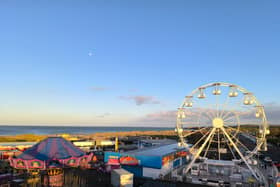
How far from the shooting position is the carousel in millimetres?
15681

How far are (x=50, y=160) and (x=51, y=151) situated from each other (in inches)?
41.2

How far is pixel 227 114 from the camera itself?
20.7m

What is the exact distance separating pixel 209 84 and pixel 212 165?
26.1 feet

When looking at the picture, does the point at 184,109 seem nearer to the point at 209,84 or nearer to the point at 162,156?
the point at 209,84

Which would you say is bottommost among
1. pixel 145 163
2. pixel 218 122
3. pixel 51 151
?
pixel 145 163

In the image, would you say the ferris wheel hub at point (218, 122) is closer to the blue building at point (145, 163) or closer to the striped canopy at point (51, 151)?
the blue building at point (145, 163)

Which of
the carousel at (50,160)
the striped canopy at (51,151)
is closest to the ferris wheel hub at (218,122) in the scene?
the carousel at (50,160)

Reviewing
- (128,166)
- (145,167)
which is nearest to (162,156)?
(145,167)

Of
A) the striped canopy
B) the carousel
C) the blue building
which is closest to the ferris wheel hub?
the blue building

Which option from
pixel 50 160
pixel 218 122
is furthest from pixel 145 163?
pixel 50 160

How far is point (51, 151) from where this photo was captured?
56.4 feet

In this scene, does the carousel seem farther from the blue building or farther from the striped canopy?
the blue building

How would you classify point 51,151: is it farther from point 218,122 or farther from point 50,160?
point 218,122

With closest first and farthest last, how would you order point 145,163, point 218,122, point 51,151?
point 51,151, point 145,163, point 218,122
